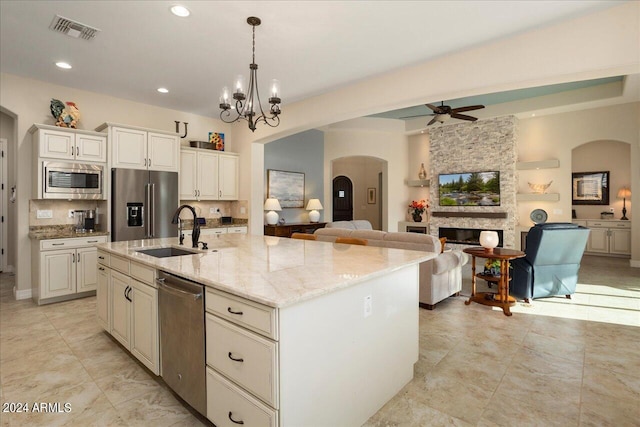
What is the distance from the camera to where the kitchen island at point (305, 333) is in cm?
139

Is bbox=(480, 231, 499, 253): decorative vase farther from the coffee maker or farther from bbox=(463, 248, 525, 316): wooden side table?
the coffee maker

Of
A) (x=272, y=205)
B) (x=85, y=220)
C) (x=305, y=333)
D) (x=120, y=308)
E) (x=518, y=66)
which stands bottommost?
(x=120, y=308)

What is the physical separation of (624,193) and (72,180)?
1064cm

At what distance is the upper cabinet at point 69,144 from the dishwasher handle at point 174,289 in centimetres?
330

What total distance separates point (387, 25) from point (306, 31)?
2.51 feet

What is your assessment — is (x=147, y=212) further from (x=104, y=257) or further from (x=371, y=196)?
(x=371, y=196)

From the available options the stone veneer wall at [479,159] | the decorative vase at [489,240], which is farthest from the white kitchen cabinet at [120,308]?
the stone veneer wall at [479,159]

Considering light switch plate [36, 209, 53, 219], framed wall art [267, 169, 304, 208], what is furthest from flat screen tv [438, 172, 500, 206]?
light switch plate [36, 209, 53, 219]

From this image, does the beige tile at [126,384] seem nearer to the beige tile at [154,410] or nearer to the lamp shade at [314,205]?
the beige tile at [154,410]

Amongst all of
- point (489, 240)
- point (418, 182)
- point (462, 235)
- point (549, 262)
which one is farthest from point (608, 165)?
point (489, 240)

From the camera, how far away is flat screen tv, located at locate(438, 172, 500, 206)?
7402 millimetres

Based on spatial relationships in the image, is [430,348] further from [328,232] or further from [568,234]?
[568,234]

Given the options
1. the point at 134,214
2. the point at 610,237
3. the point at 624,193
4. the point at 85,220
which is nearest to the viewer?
the point at 85,220

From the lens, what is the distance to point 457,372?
95.0 inches
